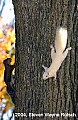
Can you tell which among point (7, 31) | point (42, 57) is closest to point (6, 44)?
point (7, 31)

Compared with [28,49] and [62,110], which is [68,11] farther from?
[62,110]

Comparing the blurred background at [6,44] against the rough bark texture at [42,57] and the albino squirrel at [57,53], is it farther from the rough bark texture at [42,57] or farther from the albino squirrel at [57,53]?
the albino squirrel at [57,53]

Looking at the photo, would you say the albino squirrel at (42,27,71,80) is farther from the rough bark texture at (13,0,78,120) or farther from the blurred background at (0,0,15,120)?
the blurred background at (0,0,15,120)

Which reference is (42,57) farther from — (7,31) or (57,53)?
(7,31)

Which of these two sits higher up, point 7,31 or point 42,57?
point 7,31

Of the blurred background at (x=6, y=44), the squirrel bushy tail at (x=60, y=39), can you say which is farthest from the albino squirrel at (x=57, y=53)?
the blurred background at (x=6, y=44)

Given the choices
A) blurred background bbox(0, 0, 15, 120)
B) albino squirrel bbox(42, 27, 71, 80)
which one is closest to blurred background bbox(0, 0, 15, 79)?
blurred background bbox(0, 0, 15, 120)
